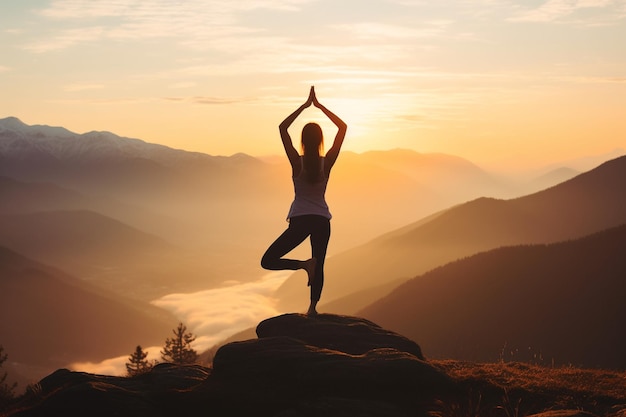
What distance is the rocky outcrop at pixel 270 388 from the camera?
9219 millimetres

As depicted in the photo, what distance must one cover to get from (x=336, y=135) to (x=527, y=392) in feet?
19.0

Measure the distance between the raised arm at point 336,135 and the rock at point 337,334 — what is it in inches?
120

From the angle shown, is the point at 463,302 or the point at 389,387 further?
the point at 463,302

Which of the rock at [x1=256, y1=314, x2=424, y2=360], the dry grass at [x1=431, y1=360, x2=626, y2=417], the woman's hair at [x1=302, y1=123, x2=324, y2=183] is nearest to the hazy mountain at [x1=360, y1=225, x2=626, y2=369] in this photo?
the dry grass at [x1=431, y1=360, x2=626, y2=417]

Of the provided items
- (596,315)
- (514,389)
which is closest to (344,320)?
(514,389)

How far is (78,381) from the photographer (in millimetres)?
10641

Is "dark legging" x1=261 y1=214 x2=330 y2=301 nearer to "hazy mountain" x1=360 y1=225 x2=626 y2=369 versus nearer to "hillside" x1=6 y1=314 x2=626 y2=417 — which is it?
"hillside" x1=6 y1=314 x2=626 y2=417

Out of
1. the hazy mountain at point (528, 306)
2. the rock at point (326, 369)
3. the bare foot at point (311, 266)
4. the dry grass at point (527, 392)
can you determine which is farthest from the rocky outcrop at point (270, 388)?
the hazy mountain at point (528, 306)

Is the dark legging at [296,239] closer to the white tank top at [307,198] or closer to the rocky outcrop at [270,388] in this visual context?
the white tank top at [307,198]

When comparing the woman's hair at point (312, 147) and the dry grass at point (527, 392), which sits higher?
the woman's hair at point (312, 147)

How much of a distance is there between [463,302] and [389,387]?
4914 inches

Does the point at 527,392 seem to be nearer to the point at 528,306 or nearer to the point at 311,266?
the point at 311,266

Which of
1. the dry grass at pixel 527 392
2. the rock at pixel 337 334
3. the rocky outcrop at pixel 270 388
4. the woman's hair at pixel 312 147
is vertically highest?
the woman's hair at pixel 312 147

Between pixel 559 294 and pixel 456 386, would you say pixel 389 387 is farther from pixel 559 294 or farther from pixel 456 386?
pixel 559 294
